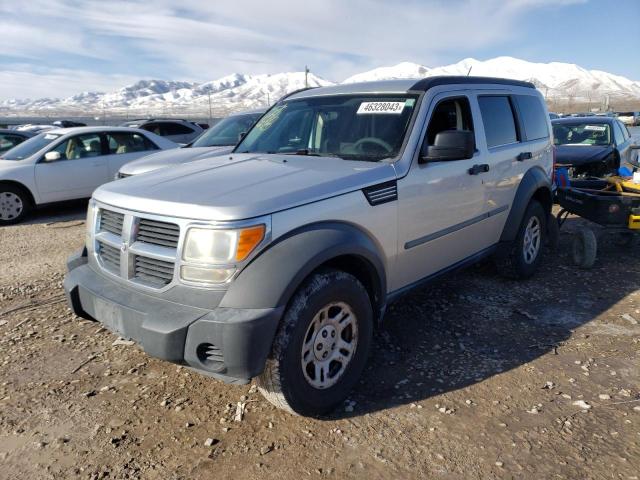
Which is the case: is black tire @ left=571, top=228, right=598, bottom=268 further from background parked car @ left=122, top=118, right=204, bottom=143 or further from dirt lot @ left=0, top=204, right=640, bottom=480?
background parked car @ left=122, top=118, right=204, bottom=143

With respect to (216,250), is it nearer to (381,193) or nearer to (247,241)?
(247,241)

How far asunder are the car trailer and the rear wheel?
27.5 feet

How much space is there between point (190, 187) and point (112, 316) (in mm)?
860

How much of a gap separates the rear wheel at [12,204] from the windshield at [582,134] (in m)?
9.89

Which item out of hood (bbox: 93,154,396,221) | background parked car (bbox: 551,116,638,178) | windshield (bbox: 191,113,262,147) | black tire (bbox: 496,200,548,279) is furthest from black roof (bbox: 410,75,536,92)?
windshield (bbox: 191,113,262,147)

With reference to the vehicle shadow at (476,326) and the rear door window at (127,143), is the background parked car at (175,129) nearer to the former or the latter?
the rear door window at (127,143)

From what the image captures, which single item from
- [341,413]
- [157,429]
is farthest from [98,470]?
[341,413]

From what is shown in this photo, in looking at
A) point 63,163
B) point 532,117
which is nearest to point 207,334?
point 532,117

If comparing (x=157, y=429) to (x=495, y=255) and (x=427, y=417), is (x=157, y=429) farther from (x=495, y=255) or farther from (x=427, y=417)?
(x=495, y=255)

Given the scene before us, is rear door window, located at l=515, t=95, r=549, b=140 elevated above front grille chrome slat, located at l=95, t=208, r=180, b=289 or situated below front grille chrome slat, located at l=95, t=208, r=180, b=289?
above

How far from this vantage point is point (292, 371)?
8.82 ft

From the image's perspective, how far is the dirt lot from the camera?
2590 millimetres

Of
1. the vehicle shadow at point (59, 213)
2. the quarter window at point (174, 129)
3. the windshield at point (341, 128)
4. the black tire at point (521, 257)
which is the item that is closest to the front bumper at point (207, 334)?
the windshield at point (341, 128)

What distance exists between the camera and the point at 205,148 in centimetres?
Answer: 788
